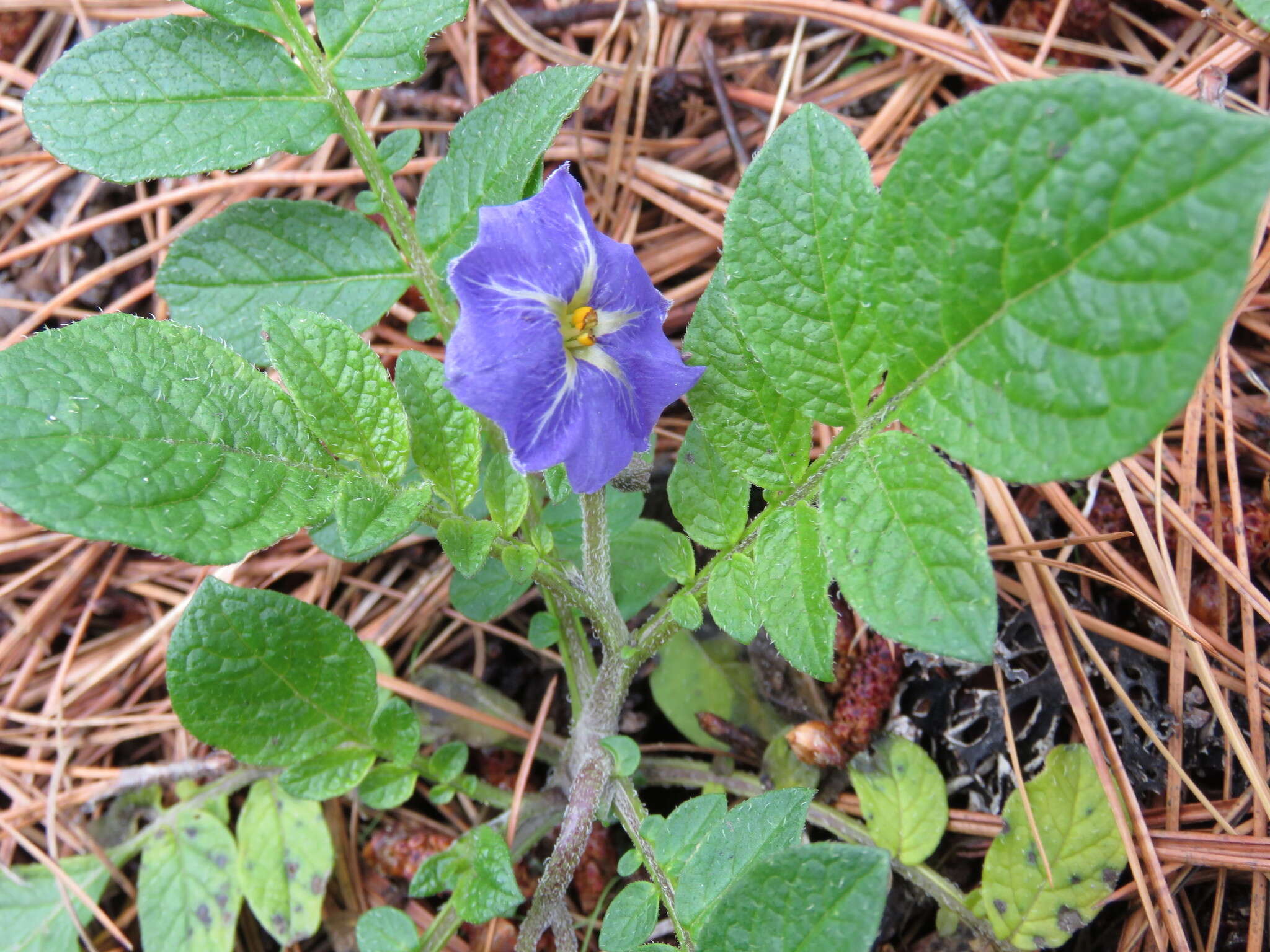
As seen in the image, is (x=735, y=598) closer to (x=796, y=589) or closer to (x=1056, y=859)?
(x=796, y=589)

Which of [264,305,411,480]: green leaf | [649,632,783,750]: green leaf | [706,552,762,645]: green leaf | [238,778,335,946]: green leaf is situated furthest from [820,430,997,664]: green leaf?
[238,778,335,946]: green leaf

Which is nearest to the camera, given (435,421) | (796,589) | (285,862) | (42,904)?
(796,589)

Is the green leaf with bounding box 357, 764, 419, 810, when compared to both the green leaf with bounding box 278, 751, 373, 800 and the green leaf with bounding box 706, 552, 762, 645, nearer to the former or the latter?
the green leaf with bounding box 278, 751, 373, 800

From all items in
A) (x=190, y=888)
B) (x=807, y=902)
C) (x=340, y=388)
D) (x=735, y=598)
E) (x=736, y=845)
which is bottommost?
(x=190, y=888)

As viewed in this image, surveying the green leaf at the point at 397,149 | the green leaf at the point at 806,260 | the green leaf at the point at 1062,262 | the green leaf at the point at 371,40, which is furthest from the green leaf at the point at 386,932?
the green leaf at the point at 371,40

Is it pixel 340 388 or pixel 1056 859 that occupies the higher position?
pixel 340 388

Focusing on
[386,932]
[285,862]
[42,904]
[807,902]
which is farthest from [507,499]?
[42,904]

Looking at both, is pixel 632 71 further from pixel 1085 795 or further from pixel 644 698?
pixel 1085 795
